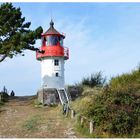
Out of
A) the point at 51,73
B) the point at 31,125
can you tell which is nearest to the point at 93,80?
the point at 51,73

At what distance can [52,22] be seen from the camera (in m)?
38.7

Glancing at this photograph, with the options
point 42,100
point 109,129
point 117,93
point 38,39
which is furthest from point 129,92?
point 38,39

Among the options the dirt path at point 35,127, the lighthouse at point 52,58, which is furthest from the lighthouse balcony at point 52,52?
the dirt path at point 35,127

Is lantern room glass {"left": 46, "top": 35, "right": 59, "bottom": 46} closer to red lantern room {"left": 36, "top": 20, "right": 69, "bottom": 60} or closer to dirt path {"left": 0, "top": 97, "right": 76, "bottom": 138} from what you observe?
red lantern room {"left": 36, "top": 20, "right": 69, "bottom": 60}

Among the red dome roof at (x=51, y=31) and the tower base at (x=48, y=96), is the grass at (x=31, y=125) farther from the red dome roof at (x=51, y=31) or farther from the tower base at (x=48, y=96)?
the red dome roof at (x=51, y=31)

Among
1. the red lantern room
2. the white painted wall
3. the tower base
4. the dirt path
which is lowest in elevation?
the dirt path

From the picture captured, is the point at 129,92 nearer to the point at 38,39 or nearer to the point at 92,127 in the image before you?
the point at 92,127

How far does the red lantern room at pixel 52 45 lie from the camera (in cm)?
3759

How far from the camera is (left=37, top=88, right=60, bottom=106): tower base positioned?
34.9 metres

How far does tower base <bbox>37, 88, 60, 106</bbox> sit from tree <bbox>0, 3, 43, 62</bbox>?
357 cm

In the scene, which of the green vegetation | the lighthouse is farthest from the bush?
the green vegetation

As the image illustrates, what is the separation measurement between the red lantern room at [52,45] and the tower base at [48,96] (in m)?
3.23

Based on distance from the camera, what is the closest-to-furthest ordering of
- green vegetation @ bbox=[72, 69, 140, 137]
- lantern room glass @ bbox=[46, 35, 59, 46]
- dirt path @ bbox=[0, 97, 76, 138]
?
green vegetation @ bbox=[72, 69, 140, 137] → dirt path @ bbox=[0, 97, 76, 138] → lantern room glass @ bbox=[46, 35, 59, 46]

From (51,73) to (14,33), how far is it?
440 centimetres
